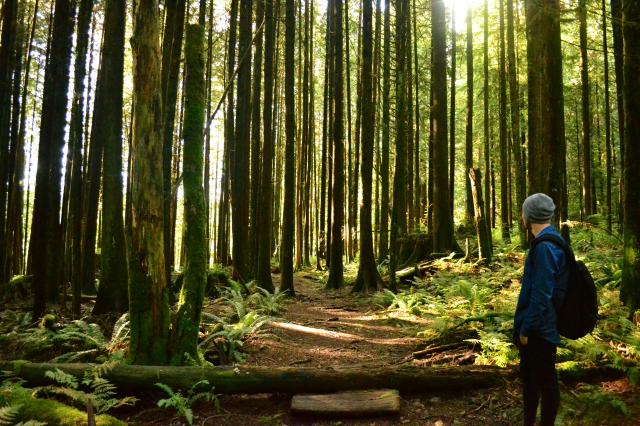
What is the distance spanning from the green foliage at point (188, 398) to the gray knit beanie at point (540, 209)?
368 centimetres

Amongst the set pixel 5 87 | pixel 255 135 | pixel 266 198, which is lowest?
pixel 266 198

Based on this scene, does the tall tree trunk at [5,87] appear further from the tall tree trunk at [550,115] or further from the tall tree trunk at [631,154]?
the tall tree trunk at [631,154]

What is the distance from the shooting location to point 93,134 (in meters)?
11.0

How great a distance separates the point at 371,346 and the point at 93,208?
26.0 ft

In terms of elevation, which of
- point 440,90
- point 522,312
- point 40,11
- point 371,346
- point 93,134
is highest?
point 40,11

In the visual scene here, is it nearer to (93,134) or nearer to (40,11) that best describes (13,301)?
(93,134)

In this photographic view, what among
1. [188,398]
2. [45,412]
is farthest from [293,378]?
[45,412]

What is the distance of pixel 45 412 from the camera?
369 cm

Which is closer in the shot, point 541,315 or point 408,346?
point 541,315

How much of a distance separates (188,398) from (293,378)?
1.14 metres

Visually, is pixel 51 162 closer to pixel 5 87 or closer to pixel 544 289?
pixel 5 87

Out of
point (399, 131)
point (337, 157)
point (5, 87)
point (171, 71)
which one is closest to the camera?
point (171, 71)

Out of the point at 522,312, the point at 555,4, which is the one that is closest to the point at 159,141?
the point at 522,312

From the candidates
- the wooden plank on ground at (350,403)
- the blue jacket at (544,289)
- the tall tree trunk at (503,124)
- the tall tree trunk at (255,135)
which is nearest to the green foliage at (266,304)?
the tall tree trunk at (255,135)
